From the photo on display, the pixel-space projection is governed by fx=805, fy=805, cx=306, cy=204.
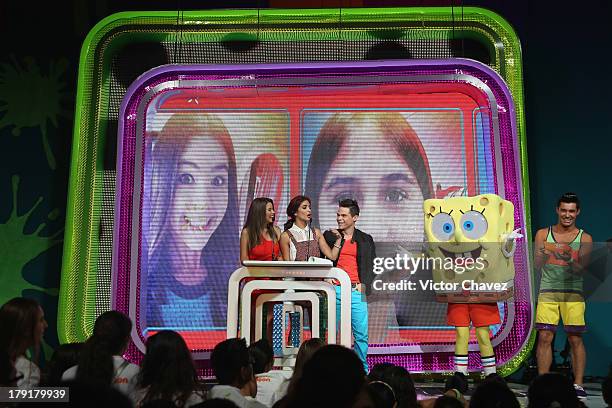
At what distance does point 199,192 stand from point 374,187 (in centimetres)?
124

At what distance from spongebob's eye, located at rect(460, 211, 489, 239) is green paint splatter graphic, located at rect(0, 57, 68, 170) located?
334cm

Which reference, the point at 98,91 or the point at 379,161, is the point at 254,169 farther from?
the point at 98,91

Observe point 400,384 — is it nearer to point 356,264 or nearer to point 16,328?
point 16,328

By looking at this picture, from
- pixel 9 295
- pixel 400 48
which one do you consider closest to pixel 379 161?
pixel 400 48

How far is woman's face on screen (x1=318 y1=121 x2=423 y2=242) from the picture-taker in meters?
5.59

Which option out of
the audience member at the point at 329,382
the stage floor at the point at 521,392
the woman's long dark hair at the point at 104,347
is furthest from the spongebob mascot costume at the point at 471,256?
the audience member at the point at 329,382

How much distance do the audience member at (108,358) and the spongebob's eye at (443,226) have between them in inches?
88.8

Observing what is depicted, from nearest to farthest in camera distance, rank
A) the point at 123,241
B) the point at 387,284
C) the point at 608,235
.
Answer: the point at 387,284 → the point at 123,241 → the point at 608,235

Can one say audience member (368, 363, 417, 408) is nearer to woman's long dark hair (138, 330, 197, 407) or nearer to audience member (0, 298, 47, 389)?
woman's long dark hair (138, 330, 197, 407)

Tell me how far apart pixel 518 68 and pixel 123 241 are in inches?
119

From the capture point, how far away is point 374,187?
18.5 ft

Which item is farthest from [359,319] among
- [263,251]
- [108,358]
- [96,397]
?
[96,397]

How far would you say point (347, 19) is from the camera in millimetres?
5801

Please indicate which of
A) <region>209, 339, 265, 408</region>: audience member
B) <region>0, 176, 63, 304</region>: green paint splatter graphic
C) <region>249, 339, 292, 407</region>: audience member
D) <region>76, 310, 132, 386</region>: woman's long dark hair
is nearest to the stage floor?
<region>249, 339, 292, 407</region>: audience member
